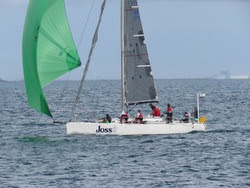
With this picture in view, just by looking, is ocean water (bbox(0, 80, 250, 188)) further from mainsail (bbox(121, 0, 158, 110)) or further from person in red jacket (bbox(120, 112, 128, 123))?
mainsail (bbox(121, 0, 158, 110))

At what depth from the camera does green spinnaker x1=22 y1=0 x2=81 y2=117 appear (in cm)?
4600

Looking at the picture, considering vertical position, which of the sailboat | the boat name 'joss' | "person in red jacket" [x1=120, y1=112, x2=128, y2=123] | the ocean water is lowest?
the ocean water

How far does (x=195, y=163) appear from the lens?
3888 cm

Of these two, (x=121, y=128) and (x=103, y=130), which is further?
(x=121, y=128)

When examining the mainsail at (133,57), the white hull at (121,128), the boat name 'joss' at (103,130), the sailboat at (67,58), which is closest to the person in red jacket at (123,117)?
the sailboat at (67,58)

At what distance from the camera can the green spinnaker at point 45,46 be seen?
4600 centimetres

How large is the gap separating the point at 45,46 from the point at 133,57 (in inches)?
236

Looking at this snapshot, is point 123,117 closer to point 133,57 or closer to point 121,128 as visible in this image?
point 121,128

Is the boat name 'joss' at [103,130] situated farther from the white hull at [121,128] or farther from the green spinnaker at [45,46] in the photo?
the green spinnaker at [45,46]

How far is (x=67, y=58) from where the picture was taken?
46.8 meters

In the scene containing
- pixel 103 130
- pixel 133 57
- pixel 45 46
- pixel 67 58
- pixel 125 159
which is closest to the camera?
pixel 125 159

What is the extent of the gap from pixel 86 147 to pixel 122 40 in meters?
8.19

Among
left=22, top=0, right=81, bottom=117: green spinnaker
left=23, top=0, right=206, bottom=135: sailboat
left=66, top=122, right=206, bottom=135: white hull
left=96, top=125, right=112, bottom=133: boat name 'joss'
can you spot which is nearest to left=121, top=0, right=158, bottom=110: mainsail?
left=23, top=0, right=206, bottom=135: sailboat

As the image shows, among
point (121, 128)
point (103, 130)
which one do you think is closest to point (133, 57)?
point (121, 128)
